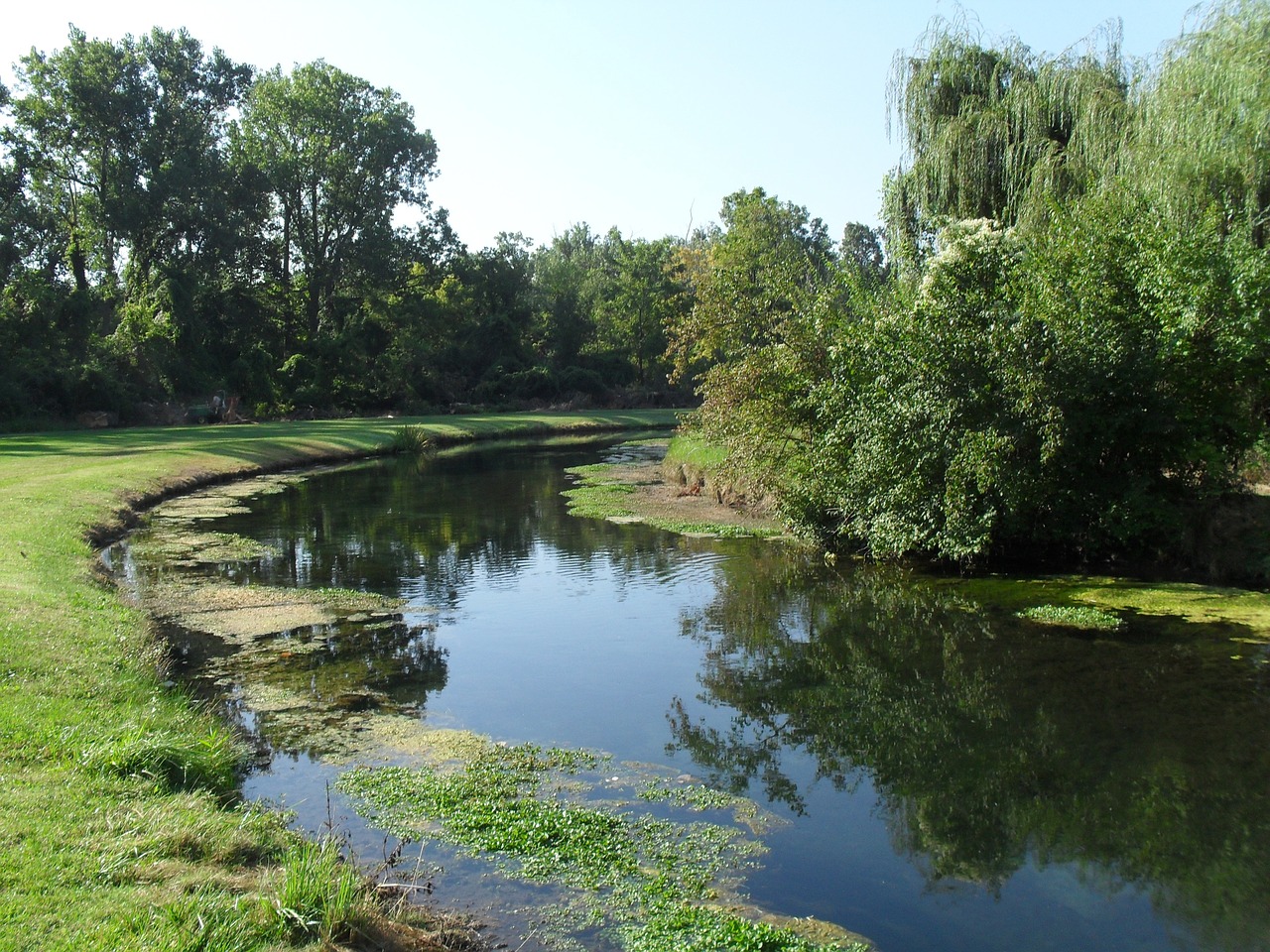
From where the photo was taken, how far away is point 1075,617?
1407 centimetres

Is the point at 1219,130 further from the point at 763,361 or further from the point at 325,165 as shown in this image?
the point at 325,165

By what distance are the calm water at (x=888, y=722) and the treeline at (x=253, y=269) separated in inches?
1473

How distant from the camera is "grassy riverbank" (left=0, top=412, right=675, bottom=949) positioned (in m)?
5.29

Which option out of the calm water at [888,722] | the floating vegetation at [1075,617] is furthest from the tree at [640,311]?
the floating vegetation at [1075,617]

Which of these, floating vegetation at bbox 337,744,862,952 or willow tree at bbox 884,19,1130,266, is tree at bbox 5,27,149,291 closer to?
willow tree at bbox 884,19,1130,266

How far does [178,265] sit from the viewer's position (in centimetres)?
5850

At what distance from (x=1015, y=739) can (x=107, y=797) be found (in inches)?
318

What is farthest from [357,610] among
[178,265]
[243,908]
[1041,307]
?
[178,265]

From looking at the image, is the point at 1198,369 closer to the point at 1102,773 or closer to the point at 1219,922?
the point at 1102,773

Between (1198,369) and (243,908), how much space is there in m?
15.3

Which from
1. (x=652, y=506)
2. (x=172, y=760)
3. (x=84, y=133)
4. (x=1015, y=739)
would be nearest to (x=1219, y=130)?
(x=1015, y=739)

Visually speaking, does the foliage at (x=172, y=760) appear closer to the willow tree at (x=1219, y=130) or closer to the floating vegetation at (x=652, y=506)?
the floating vegetation at (x=652, y=506)

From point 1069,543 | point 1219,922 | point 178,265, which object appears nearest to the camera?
point 1219,922

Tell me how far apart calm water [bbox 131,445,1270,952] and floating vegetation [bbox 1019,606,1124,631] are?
492 mm
